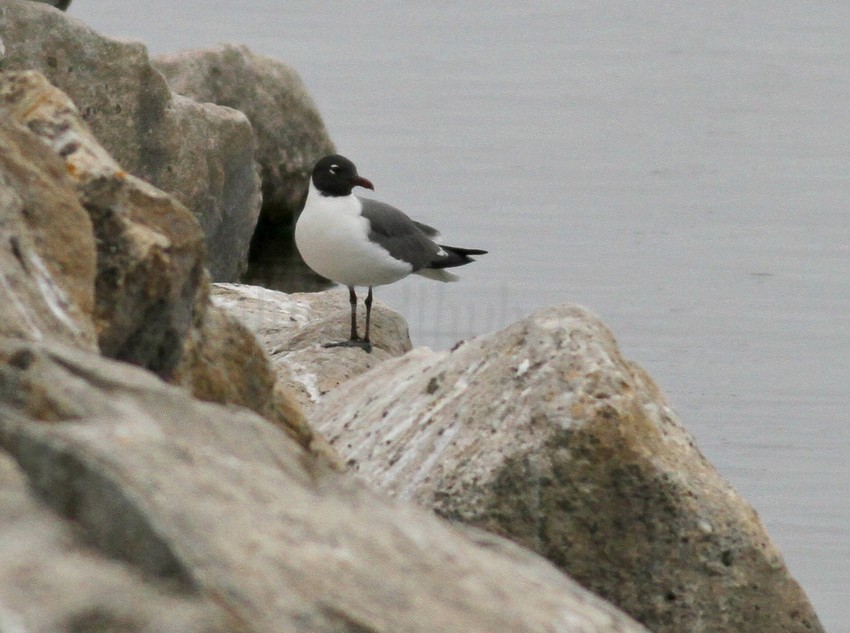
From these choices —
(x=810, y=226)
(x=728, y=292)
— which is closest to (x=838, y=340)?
(x=728, y=292)

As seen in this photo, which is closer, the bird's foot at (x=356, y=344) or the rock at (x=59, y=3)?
the bird's foot at (x=356, y=344)

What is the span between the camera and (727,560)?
5504 mm

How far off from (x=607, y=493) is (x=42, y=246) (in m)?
2.08

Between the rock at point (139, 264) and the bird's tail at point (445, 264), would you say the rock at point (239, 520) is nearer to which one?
the rock at point (139, 264)

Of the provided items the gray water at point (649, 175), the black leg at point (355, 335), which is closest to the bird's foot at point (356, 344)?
the black leg at point (355, 335)

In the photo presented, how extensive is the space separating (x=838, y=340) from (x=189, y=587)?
978 centimetres

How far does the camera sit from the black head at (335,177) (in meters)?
10.1

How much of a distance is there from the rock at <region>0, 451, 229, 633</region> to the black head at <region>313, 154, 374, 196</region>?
7103 mm

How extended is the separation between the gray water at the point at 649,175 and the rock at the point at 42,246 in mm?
4298

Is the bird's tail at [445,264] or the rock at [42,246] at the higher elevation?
the rock at [42,246]

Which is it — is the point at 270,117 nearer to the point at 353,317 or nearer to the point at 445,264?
the point at 445,264

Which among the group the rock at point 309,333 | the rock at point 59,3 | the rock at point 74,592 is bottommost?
the rock at point 309,333

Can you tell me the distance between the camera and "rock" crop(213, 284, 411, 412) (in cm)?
829

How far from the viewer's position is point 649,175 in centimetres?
1780
